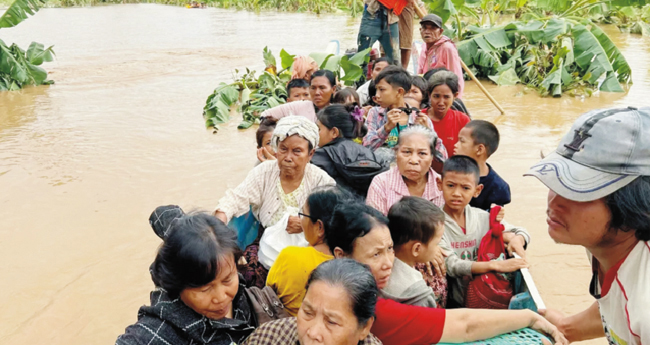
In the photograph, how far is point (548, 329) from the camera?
188cm

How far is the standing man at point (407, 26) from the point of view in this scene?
22.8 ft

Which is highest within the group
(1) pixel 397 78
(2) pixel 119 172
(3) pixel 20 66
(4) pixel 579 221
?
(4) pixel 579 221

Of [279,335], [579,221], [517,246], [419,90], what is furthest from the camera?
[419,90]

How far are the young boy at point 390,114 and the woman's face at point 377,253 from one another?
75.7 inches

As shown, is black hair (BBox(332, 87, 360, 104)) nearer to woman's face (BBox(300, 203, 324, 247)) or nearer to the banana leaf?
woman's face (BBox(300, 203, 324, 247))

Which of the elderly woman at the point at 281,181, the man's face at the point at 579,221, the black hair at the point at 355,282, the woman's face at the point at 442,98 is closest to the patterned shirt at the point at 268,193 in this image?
the elderly woman at the point at 281,181

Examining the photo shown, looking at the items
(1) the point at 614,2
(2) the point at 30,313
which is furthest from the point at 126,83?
(1) the point at 614,2

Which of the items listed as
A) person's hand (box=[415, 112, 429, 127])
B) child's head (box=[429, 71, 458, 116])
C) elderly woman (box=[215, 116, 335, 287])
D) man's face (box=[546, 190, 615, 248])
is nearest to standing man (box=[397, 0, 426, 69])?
child's head (box=[429, 71, 458, 116])

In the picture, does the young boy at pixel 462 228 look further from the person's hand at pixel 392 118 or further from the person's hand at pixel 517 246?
the person's hand at pixel 392 118

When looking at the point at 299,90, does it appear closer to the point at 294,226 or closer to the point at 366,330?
the point at 294,226

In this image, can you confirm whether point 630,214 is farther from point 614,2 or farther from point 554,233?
point 614,2

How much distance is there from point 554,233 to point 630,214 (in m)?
0.23

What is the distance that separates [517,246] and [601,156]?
4.24 ft

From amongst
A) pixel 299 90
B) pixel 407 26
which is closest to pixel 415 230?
pixel 299 90
